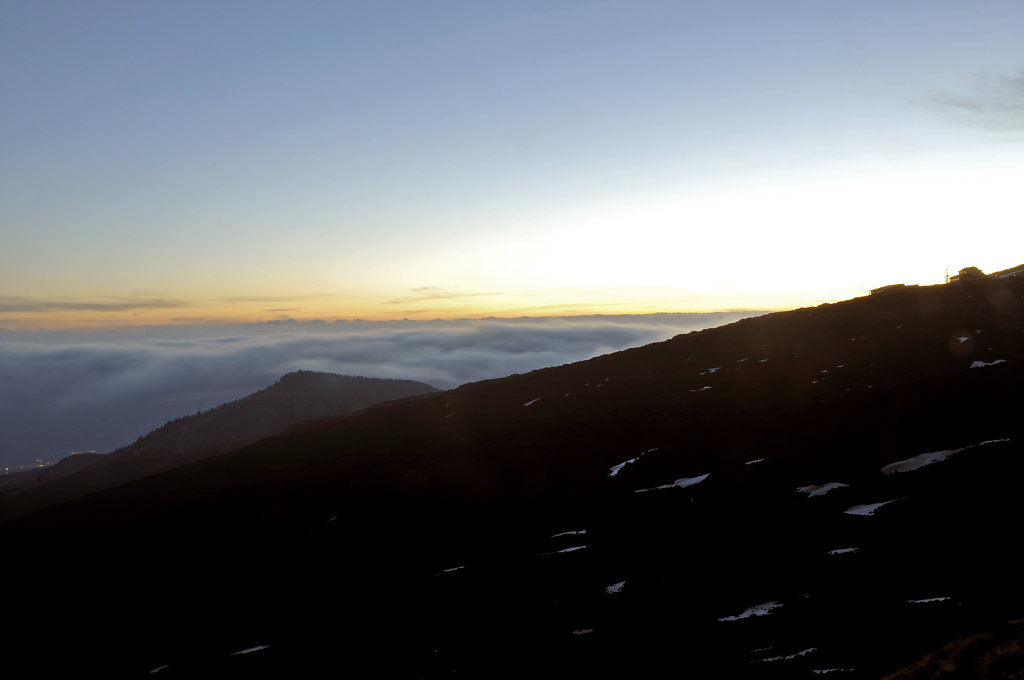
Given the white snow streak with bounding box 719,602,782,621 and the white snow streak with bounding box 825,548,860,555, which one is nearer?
the white snow streak with bounding box 719,602,782,621

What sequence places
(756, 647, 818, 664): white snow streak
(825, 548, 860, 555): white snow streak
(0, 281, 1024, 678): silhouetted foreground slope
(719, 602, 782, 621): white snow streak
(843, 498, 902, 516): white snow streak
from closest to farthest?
(756, 647, 818, 664): white snow streak, (0, 281, 1024, 678): silhouetted foreground slope, (719, 602, 782, 621): white snow streak, (825, 548, 860, 555): white snow streak, (843, 498, 902, 516): white snow streak

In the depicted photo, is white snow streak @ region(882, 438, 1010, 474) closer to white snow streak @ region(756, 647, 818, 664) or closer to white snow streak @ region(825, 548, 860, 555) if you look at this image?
white snow streak @ region(825, 548, 860, 555)

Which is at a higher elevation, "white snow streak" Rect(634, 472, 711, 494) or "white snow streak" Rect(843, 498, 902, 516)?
"white snow streak" Rect(843, 498, 902, 516)

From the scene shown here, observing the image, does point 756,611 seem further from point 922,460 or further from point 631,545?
point 922,460

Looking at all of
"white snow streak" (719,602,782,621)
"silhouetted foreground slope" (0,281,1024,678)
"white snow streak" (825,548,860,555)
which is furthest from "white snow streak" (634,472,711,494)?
"white snow streak" (719,602,782,621)

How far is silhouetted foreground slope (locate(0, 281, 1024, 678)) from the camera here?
1605 cm

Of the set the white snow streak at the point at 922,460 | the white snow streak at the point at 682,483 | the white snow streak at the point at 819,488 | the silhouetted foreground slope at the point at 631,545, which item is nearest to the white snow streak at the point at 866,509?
the silhouetted foreground slope at the point at 631,545

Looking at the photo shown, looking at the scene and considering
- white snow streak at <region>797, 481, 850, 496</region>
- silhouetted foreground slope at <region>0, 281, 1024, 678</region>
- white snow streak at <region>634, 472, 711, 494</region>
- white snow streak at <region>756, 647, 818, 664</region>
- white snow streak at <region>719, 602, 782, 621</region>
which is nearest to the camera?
white snow streak at <region>756, 647, 818, 664</region>

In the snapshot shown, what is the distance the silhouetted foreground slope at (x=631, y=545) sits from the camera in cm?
1605

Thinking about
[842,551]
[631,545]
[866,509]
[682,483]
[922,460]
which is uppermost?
[922,460]

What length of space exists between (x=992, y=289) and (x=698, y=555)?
7767 centimetres

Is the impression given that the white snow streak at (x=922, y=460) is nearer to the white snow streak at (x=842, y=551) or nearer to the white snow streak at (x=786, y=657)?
the white snow streak at (x=842, y=551)

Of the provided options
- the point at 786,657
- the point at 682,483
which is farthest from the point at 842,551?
the point at 682,483

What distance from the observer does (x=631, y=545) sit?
24219mm
